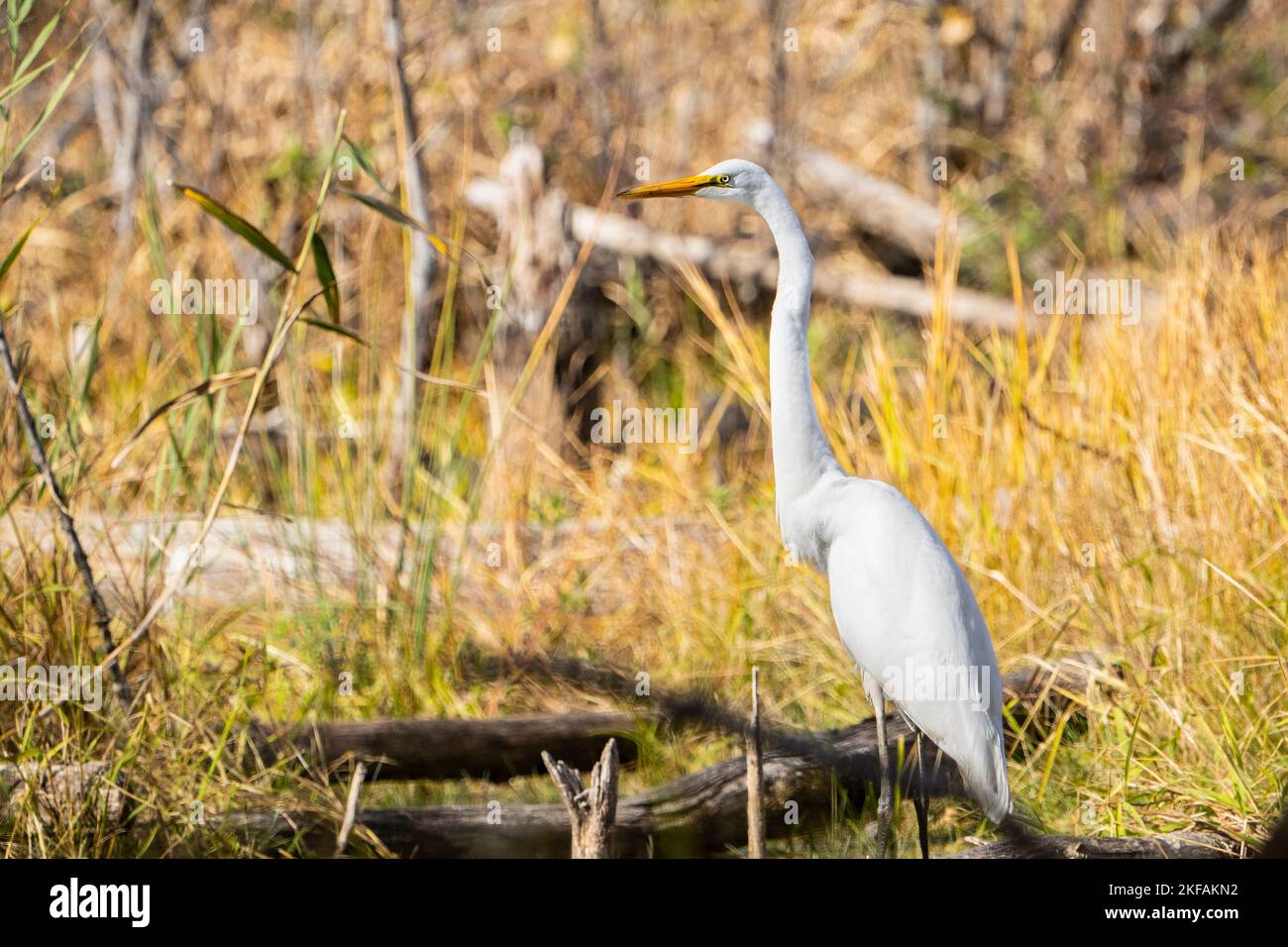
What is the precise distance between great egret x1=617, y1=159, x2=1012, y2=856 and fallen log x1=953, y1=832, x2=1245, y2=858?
0.06 metres

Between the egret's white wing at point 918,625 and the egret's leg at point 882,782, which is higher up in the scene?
the egret's white wing at point 918,625

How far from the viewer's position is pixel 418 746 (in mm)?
2641

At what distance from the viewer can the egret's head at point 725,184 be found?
202 centimetres

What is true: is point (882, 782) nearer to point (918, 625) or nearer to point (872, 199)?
point (918, 625)

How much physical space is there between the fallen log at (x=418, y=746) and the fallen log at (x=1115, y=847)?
96cm

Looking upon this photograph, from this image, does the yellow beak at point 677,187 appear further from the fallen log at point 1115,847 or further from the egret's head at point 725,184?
the fallen log at point 1115,847

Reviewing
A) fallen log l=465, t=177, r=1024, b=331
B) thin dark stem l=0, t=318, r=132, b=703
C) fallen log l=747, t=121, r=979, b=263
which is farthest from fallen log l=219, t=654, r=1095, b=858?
fallen log l=747, t=121, r=979, b=263

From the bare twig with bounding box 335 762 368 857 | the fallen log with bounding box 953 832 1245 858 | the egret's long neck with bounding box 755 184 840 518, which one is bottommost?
the fallen log with bounding box 953 832 1245 858

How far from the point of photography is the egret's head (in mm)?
2020

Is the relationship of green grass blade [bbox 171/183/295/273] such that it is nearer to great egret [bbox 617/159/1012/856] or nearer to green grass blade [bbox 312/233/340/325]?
green grass blade [bbox 312/233/340/325]

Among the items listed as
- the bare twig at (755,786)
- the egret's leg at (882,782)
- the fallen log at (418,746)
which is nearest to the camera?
the bare twig at (755,786)

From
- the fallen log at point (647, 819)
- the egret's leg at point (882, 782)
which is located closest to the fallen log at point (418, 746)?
the fallen log at point (647, 819)
